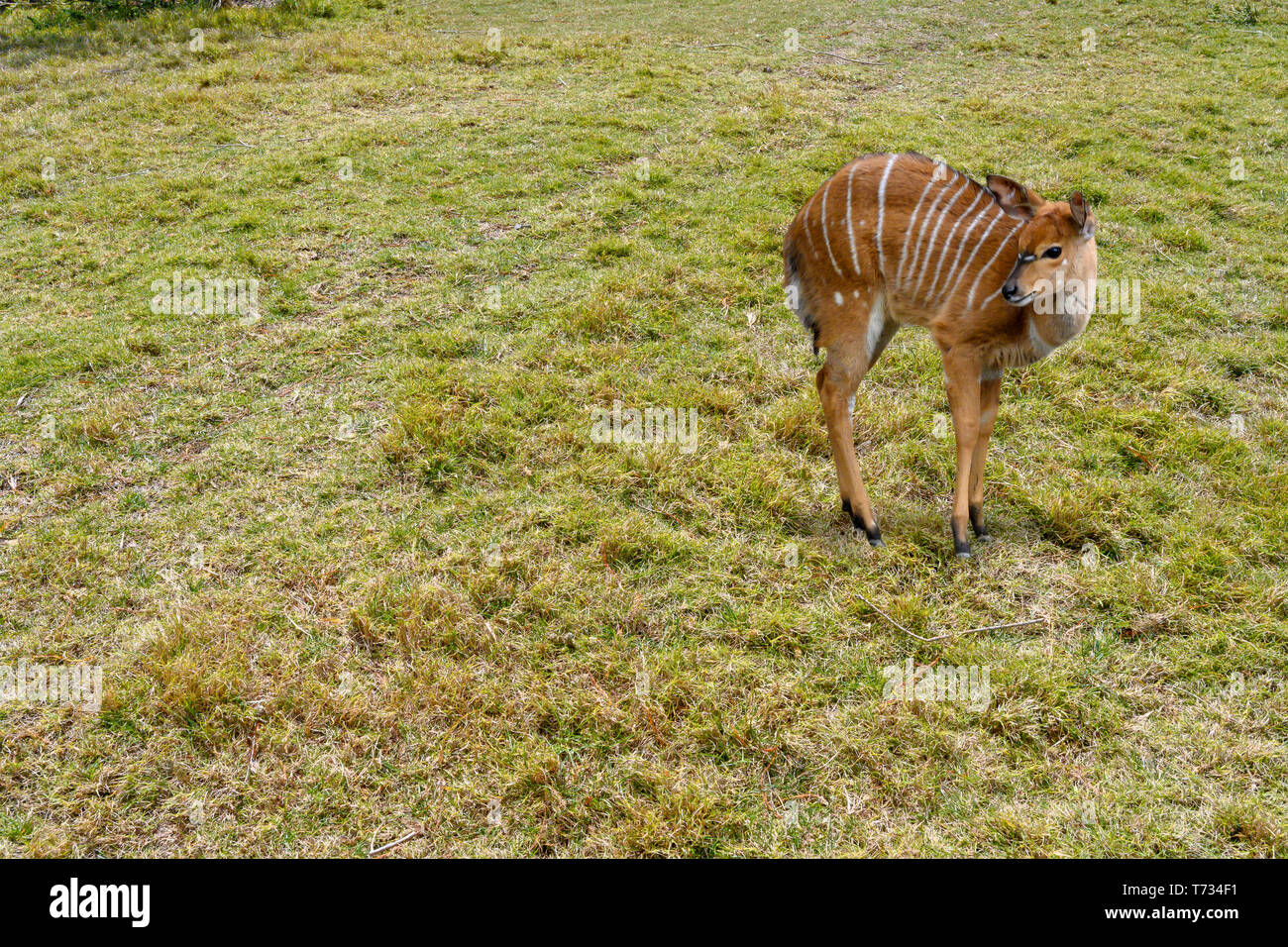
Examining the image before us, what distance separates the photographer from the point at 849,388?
4.77 metres

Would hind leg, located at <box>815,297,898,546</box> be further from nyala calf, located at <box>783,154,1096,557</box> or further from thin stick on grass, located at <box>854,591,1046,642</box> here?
thin stick on grass, located at <box>854,591,1046,642</box>

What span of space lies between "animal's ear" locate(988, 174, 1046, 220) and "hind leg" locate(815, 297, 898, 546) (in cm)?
85

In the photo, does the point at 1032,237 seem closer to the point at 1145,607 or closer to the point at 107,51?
the point at 1145,607

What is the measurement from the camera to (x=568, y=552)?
4.93 metres

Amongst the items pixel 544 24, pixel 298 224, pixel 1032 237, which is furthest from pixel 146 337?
pixel 544 24

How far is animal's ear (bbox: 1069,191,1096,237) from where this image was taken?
388 centimetres

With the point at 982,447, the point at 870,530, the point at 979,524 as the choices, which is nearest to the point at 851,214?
the point at 982,447

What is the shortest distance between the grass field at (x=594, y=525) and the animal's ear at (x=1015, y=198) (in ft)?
5.90

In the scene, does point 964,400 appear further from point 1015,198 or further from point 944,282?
point 1015,198

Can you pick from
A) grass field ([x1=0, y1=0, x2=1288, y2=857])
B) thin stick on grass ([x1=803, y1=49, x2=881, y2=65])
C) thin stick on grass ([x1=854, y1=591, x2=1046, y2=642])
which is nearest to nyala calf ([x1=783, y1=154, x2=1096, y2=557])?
thin stick on grass ([x1=854, y1=591, x2=1046, y2=642])

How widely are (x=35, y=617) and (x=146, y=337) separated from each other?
11.0ft

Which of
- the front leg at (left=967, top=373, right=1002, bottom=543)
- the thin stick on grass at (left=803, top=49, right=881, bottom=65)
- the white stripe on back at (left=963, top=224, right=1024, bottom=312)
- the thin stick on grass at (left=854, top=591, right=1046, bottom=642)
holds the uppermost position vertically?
the thin stick on grass at (left=803, top=49, right=881, bottom=65)

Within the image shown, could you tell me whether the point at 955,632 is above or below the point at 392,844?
above

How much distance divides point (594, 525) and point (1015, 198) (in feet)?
9.91
